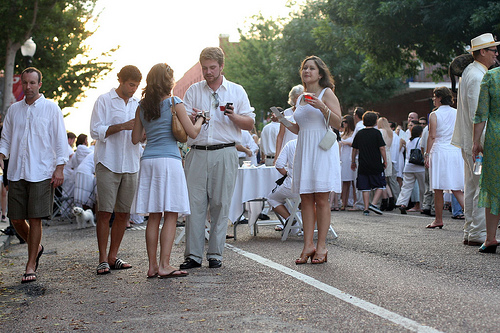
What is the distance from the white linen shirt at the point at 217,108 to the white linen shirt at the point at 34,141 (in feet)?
4.38

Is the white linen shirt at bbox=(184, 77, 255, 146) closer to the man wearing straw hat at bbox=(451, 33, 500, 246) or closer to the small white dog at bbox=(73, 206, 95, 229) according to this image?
the man wearing straw hat at bbox=(451, 33, 500, 246)

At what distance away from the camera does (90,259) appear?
8.68 m

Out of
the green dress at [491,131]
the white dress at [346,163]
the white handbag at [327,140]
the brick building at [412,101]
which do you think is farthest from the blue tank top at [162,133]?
the brick building at [412,101]

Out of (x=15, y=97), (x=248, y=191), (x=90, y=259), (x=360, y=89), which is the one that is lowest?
(x=90, y=259)

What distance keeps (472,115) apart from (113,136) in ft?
13.2

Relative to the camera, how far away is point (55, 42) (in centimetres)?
2762

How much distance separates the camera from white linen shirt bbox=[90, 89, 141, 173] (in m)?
7.39

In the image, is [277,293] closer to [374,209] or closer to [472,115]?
[472,115]

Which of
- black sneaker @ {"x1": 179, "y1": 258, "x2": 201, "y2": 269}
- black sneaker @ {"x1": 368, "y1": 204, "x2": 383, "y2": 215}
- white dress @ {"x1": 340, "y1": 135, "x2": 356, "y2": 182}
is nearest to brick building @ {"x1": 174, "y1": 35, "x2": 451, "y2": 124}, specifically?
white dress @ {"x1": 340, "y1": 135, "x2": 356, "y2": 182}

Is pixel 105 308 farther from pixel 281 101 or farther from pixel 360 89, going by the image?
pixel 281 101

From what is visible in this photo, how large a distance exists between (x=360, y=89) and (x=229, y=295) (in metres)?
37.6

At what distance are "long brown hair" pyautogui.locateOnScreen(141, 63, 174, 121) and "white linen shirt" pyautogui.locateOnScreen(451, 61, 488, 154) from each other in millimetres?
3649

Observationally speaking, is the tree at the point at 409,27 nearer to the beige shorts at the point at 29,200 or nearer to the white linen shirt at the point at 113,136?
the white linen shirt at the point at 113,136

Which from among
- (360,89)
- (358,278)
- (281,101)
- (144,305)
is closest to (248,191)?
(358,278)
